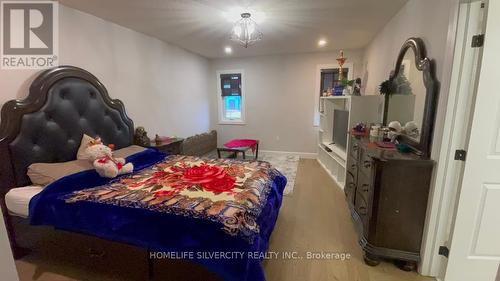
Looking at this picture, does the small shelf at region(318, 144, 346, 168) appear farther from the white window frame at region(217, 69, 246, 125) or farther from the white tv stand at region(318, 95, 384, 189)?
the white window frame at region(217, 69, 246, 125)

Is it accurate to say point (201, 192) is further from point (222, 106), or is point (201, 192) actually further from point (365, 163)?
point (222, 106)

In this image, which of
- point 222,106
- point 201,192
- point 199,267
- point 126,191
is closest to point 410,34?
point 201,192

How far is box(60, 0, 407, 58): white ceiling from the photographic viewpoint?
2463mm

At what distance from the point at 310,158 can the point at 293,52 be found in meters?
2.41

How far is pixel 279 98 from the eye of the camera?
5.50 meters

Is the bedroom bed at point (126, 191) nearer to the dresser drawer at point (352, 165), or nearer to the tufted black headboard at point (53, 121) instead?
the tufted black headboard at point (53, 121)

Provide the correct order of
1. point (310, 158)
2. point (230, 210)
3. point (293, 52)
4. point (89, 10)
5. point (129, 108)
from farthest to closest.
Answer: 1. point (310, 158)
2. point (293, 52)
3. point (129, 108)
4. point (89, 10)
5. point (230, 210)

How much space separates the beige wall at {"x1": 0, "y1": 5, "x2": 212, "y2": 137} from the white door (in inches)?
142

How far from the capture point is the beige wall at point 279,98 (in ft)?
17.2

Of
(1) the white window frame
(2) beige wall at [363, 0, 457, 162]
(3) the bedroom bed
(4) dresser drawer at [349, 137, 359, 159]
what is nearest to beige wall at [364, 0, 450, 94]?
(2) beige wall at [363, 0, 457, 162]

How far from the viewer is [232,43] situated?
166 inches

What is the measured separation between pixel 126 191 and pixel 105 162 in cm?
51

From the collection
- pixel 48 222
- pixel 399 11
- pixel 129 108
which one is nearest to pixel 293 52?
pixel 399 11

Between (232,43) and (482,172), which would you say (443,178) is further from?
(232,43)
